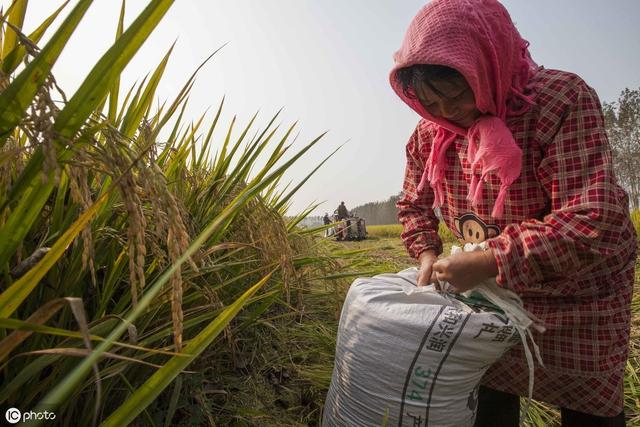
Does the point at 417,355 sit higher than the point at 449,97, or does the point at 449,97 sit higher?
the point at 449,97

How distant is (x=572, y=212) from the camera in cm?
86

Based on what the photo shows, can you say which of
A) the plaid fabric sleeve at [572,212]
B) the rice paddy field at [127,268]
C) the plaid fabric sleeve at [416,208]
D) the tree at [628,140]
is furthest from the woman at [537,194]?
the tree at [628,140]

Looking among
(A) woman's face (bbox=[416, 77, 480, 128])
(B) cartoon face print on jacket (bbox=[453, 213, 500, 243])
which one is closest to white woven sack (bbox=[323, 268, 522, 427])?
(B) cartoon face print on jacket (bbox=[453, 213, 500, 243])

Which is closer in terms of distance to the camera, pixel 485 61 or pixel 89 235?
pixel 89 235

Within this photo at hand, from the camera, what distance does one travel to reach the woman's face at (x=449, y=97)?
1007 millimetres

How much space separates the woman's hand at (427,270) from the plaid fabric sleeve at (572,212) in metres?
0.24

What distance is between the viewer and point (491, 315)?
93cm

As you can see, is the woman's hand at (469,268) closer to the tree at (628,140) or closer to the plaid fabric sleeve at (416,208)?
the plaid fabric sleeve at (416,208)

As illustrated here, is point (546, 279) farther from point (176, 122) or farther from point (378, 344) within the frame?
point (176, 122)

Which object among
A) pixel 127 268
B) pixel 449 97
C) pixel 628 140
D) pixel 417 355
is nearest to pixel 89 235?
pixel 127 268

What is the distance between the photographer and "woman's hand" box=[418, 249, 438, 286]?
44.8 inches

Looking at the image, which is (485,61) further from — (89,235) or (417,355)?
(89,235)

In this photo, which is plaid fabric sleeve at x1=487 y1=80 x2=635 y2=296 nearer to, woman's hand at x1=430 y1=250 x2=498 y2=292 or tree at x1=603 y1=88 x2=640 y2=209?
woman's hand at x1=430 y1=250 x2=498 y2=292

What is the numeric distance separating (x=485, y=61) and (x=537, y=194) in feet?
1.27
